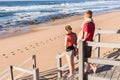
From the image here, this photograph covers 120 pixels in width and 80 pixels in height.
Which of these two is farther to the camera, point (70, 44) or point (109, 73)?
point (70, 44)

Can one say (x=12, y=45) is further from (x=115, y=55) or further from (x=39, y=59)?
(x=115, y=55)

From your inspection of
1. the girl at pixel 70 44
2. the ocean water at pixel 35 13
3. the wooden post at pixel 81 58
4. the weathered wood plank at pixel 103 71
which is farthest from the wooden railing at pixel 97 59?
the ocean water at pixel 35 13

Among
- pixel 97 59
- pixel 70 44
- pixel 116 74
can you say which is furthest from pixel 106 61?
pixel 70 44

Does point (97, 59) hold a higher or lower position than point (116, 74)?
higher

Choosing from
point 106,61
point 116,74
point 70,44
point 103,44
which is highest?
point 103,44

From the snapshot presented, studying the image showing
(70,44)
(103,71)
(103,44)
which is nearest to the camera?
(103,44)

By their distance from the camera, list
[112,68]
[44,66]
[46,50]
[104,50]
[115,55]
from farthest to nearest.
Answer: [46,50]
[104,50]
[44,66]
[115,55]
[112,68]

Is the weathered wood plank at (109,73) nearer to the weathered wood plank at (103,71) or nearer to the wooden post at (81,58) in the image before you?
the weathered wood plank at (103,71)

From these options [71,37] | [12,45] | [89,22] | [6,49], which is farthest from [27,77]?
[12,45]

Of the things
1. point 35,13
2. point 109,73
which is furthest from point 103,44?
point 35,13

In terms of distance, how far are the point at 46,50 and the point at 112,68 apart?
7.66 m

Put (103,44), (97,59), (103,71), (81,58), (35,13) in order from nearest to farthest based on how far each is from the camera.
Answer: (103,44), (97,59), (81,58), (103,71), (35,13)

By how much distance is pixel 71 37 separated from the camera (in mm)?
7449

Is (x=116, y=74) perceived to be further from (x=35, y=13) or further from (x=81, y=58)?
(x=35, y=13)
